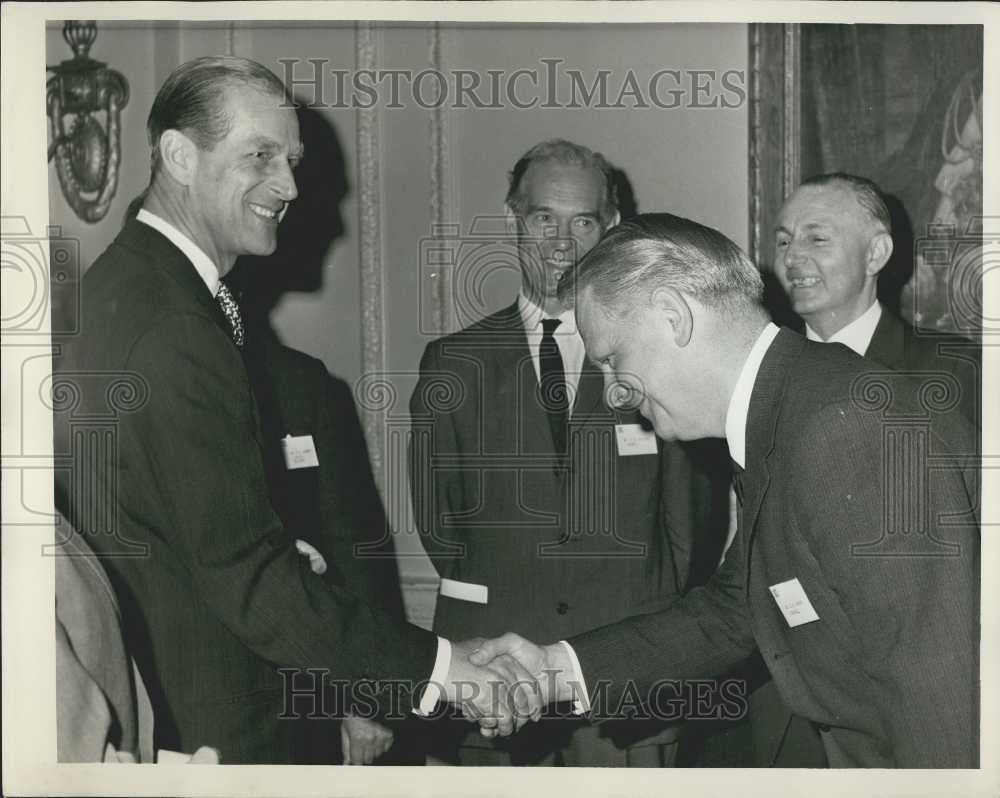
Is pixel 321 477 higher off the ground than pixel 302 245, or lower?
lower

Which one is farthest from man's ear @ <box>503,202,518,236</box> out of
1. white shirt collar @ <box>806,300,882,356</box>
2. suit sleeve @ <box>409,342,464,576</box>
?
white shirt collar @ <box>806,300,882,356</box>

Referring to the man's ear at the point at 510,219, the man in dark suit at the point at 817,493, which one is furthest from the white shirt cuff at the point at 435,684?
the man's ear at the point at 510,219

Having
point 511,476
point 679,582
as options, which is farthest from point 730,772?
point 511,476

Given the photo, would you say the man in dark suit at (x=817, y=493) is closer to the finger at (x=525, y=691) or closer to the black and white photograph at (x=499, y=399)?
the black and white photograph at (x=499, y=399)

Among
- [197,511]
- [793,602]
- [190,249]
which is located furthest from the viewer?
[190,249]

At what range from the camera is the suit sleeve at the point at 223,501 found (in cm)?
290

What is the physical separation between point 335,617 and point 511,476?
63 centimetres

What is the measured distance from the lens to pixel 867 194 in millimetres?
3498

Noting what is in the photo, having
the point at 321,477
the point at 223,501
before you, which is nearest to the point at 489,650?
Answer: the point at 321,477

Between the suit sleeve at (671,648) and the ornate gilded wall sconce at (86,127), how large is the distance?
1792 mm

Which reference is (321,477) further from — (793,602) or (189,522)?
(793,602)

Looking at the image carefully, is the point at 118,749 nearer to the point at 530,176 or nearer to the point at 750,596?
the point at 750,596

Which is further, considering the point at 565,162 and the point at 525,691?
the point at 565,162

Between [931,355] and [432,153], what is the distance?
157 centimetres
